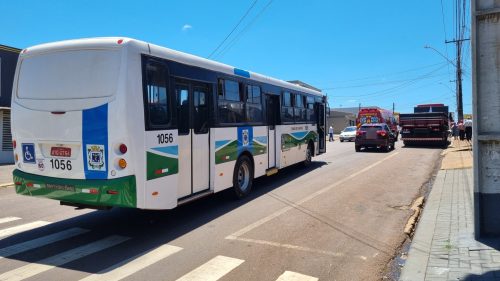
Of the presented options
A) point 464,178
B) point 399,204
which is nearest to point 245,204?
point 399,204

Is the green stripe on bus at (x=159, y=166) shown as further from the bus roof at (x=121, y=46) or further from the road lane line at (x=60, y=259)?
the bus roof at (x=121, y=46)

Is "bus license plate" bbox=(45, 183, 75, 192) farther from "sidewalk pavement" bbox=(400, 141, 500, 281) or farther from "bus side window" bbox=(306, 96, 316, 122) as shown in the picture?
"bus side window" bbox=(306, 96, 316, 122)

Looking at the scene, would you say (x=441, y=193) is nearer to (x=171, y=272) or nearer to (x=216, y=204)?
(x=216, y=204)

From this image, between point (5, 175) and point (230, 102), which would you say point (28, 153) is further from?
point (5, 175)

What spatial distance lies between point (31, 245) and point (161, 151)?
2.41 meters

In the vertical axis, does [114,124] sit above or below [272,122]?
below

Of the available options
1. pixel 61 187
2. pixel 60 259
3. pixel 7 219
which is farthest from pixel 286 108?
pixel 60 259

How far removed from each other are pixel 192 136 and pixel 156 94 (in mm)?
1366

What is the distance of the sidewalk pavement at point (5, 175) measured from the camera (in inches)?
517

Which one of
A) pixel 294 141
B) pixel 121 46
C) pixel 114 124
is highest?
pixel 121 46

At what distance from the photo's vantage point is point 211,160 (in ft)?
27.7

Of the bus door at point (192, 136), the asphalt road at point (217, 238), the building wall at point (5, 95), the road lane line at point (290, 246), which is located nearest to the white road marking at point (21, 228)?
the asphalt road at point (217, 238)

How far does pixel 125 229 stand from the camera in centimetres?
723

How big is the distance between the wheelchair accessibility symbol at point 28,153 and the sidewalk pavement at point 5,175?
23.1 feet
